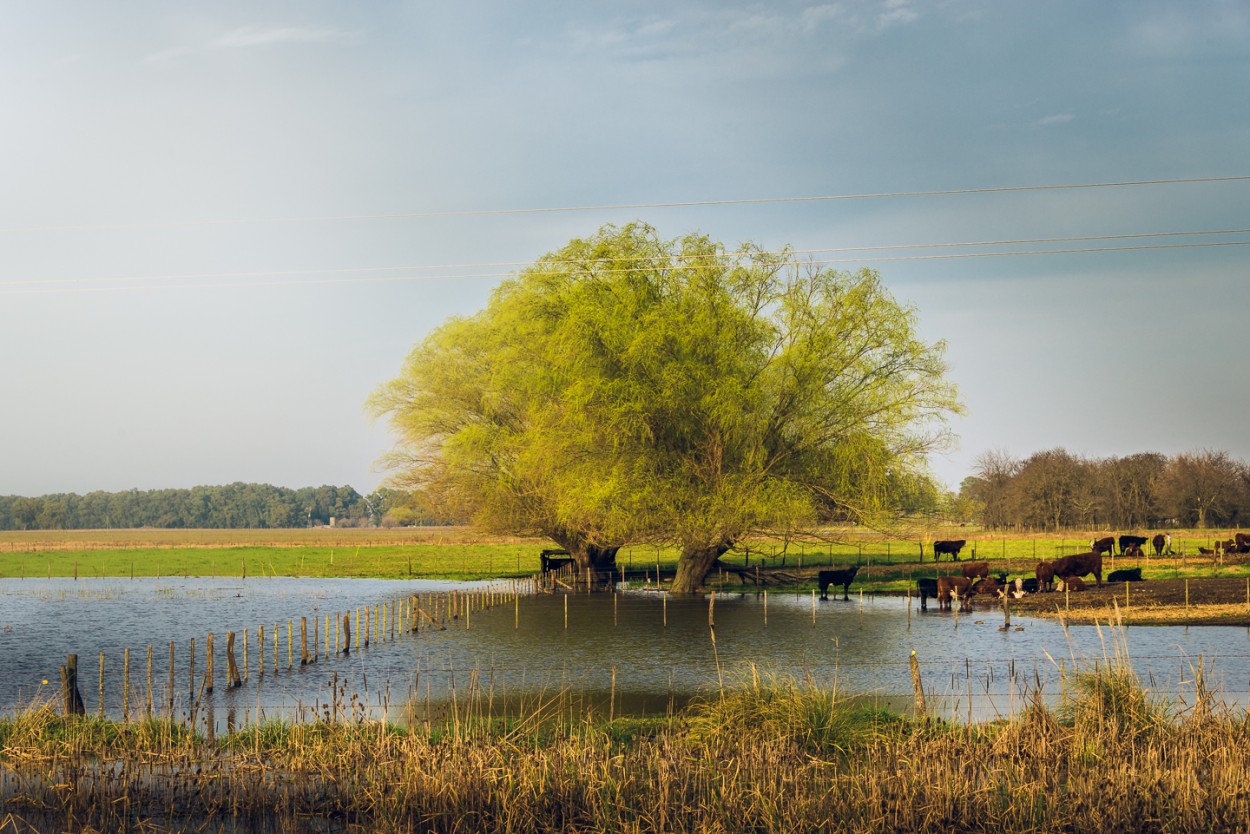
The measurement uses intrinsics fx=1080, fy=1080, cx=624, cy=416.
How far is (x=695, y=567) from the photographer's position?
50.2 meters

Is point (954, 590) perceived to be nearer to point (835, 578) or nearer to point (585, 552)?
point (835, 578)

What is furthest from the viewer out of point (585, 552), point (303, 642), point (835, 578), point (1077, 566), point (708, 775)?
point (585, 552)

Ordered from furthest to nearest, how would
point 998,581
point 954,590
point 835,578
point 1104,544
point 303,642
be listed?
point 1104,544
point 835,578
point 998,581
point 954,590
point 303,642

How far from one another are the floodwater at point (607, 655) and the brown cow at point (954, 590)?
1598mm

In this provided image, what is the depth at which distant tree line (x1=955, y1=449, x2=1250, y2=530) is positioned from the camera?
11119cm

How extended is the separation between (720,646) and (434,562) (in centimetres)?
5212

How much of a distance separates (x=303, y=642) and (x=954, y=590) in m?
25.4

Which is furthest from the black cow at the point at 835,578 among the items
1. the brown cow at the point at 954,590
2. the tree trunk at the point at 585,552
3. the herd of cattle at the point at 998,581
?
the tree trunk at the point at 585,552

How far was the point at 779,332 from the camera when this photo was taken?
46531 millimetres

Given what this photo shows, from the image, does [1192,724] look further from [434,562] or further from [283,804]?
[434,562]

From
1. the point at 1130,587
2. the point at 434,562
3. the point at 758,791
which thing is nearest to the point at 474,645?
the point at 758,791

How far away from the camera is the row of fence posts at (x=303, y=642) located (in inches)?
795

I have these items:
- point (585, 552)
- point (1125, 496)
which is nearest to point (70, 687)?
point (585, 552)

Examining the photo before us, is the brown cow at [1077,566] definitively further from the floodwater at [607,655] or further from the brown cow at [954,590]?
the floodwater at [607,655]
